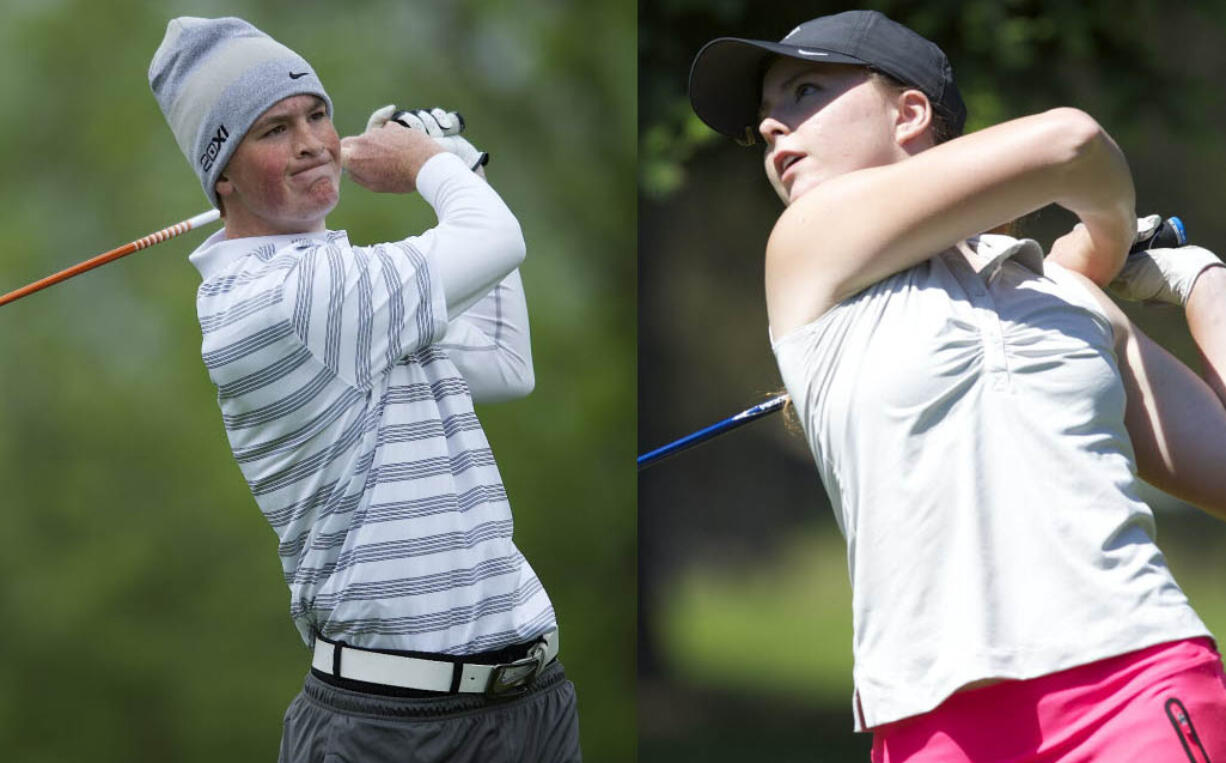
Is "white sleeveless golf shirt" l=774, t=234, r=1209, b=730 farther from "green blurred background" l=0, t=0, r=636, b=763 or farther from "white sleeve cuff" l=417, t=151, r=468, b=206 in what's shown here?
"green blurred background" l=0, t=0, r=636, b=763

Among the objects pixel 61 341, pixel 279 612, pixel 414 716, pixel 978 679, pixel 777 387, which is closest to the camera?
pixel 978 679

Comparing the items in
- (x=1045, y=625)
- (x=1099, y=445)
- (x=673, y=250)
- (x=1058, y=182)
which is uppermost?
(x=673, y=250)

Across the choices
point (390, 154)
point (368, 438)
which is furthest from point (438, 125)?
point (368, 438)

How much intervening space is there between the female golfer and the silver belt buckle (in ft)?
1.91

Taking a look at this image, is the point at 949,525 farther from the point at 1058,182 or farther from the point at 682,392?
the point at 682,392

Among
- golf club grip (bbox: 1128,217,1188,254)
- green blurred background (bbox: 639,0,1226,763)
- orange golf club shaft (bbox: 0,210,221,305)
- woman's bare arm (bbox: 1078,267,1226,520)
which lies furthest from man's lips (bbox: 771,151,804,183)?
green blurred background (bbox: 639,0,1226,763)

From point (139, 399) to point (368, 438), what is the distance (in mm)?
1245

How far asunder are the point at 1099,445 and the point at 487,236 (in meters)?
0.81

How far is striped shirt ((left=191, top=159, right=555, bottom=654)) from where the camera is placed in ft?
5.57

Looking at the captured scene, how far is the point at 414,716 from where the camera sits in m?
1.72

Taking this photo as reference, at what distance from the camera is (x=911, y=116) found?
139 centimetres

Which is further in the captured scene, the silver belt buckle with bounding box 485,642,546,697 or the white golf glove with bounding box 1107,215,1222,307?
the silver belt buckle with bounding box 485,642,546,697

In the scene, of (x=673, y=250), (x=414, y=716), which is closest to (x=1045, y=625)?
(x=414, y=716)

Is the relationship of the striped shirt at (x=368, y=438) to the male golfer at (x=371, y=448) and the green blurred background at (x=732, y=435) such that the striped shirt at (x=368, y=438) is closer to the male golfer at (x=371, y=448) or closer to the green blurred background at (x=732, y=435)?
the male golfer at (x=371, y=448)
